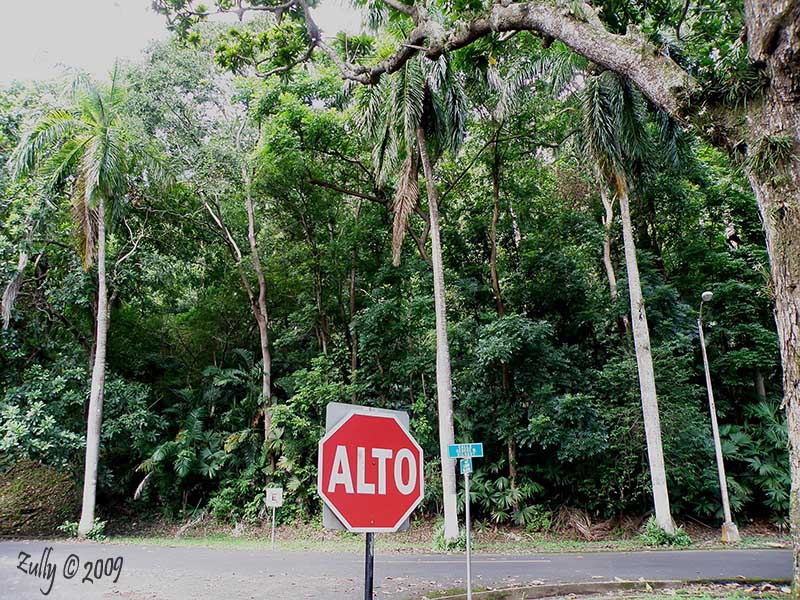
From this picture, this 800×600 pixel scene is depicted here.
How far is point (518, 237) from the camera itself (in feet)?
69.0

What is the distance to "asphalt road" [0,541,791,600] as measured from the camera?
751cm

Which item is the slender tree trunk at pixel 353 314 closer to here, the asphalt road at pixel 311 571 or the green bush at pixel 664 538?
the asphalt road at pixel 311 571

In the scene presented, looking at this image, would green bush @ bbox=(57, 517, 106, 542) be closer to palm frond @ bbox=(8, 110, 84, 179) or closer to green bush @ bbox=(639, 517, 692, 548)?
palm frond @ bbox=(8, 110, 84, 179)

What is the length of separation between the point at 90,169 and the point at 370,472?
17415 millimetres

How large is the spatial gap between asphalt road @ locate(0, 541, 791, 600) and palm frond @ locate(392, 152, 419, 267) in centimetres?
712

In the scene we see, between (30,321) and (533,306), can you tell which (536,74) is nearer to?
(533,306)

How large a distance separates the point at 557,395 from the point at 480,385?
250 centimetres

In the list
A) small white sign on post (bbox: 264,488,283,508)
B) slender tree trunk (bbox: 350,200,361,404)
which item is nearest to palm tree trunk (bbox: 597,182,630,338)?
slender tree trunk (bbox: 350,200,361,404)

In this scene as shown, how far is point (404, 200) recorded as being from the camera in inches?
564

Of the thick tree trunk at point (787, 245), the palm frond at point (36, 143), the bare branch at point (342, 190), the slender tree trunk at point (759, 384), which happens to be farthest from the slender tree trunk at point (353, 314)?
the thick tree trunk at point (787, 245)

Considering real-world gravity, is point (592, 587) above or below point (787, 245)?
below

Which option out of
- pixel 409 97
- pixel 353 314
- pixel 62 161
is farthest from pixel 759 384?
pixel 62 161

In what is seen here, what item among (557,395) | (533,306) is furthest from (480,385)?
(533,306)

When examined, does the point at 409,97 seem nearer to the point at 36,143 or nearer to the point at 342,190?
the point at 342,190
